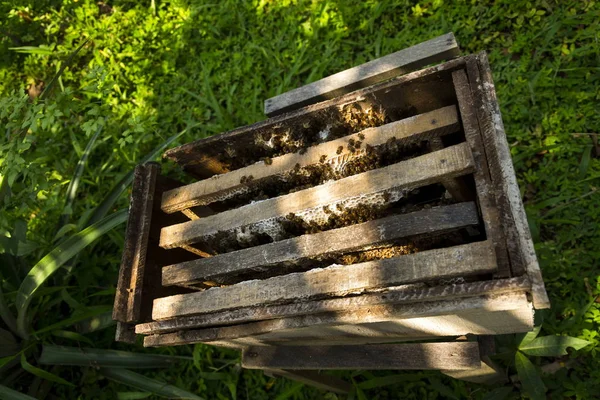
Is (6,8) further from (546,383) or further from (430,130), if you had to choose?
(546,383)

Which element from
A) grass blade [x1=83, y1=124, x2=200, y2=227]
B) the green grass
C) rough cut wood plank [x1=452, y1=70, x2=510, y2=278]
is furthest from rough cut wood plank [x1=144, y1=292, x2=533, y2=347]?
grass blade [x1=83, y1=124, x2=200, y2=227]

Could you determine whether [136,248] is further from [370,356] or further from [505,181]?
[505,181]

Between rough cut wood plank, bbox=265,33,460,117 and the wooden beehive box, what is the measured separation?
0.07 metres

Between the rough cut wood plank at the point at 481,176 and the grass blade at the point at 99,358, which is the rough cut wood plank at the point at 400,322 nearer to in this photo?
the rough cut wood plank at the point at 481,176

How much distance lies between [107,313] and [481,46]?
10.3 ft

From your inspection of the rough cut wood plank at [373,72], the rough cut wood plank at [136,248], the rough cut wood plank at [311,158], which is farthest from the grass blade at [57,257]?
the rough cut wood plank at [373,72]

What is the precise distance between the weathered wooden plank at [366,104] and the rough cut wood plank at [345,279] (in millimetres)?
609

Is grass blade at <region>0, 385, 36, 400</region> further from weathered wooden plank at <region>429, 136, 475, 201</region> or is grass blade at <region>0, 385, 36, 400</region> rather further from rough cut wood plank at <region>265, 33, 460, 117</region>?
weathered wooden plank at <region>429, 136, 475, 201</region>

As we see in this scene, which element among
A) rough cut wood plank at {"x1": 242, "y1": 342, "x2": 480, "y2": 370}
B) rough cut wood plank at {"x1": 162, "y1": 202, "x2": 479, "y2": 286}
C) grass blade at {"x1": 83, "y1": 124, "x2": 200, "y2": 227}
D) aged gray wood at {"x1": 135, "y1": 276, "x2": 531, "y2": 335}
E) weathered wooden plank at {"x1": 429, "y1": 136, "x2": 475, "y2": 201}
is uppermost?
grass blade at {"x1": 83, "y1": 124, "x2": 200, "y2": 227}

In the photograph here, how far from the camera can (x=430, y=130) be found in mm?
1625

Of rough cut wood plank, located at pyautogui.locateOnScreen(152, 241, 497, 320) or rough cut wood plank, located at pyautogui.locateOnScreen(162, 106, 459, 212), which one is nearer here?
rough cut wood plank, located at pyautogui.locateOnScreen(152, 241, 497, 320)

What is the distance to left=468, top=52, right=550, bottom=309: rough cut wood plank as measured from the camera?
1239 mm

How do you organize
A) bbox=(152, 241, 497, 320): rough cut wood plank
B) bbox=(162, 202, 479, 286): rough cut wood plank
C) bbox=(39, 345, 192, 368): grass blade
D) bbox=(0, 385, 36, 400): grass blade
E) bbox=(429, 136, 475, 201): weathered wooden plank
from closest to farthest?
bbox=(152, 241, 497, 320): rough cut wood plank < bbox=(162, 202, 479, 286): rough cut wood plank < bbox=(429, 136, 475, 201): weathered wooden plank < bbox=(0, 385, 36, 400): grass blade < bbox=(39, 345, 192, 368): grass blade

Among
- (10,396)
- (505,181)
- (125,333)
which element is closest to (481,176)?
(505,181)
